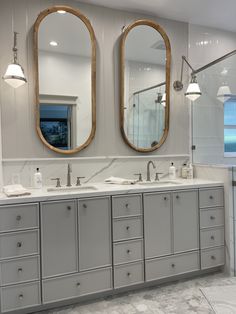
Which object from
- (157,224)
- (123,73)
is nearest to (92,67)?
(123,73)

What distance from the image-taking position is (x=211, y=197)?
2.54 metres

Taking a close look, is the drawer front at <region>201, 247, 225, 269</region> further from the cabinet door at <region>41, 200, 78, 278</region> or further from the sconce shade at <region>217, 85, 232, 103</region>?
the sconce shade at <region>217, 85, 232, 103</region>

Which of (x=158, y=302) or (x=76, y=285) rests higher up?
(x=76, y=285)

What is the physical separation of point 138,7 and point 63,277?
2651 millimetres

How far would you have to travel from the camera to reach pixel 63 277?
2.00 meters

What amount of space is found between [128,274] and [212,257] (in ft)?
2.92

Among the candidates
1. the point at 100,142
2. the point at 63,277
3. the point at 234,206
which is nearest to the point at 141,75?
the point at 100,142

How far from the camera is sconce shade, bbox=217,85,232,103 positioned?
327 cm

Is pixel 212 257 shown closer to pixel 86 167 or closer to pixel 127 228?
pixel 127 228

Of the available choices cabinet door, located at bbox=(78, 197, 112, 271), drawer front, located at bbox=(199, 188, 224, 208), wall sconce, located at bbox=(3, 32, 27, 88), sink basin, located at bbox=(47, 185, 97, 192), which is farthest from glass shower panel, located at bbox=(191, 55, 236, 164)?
wall sconce, located at bbox=(3, 32, 27, 88)

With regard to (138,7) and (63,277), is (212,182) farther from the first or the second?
(138,7)

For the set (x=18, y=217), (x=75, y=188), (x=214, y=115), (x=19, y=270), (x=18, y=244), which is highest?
(x=214, y=115)

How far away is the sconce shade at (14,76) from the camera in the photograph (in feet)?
6.96

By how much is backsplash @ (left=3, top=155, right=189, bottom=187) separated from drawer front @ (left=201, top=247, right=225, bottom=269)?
0.93 m
